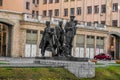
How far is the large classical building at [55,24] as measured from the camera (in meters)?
61.4

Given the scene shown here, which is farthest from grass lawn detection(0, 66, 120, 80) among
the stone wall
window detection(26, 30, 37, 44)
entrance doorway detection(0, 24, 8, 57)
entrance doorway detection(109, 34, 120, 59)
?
entrance doorway detection(109, 34, 120, 59)

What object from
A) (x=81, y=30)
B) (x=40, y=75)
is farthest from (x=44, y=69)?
(x=81, y=30)

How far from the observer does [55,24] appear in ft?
217

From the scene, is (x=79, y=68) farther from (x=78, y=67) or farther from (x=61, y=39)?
(x=61, y=39)

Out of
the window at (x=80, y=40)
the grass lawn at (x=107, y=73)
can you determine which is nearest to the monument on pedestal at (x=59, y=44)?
the grass lawn at (x=107, y=73)

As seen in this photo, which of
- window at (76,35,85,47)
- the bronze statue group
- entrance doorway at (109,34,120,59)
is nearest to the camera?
the bronze statue group

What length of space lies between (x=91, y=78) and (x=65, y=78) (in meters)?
3.13

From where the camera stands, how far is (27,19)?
6178 cm

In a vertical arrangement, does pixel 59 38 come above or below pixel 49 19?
below

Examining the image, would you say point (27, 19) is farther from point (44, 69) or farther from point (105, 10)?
point (44, 69)

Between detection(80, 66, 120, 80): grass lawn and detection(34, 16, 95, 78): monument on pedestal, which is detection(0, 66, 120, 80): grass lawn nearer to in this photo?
detection(80, 66, 120, 80): grass lawn

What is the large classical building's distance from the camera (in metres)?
61.4

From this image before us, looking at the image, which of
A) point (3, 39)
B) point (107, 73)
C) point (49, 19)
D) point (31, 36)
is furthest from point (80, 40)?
point (107, 73)

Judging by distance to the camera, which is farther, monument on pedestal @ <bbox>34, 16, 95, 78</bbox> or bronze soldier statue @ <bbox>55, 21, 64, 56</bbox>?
bronze soldier statue @ <bbox>55, 21, 64, 56</bbox>
